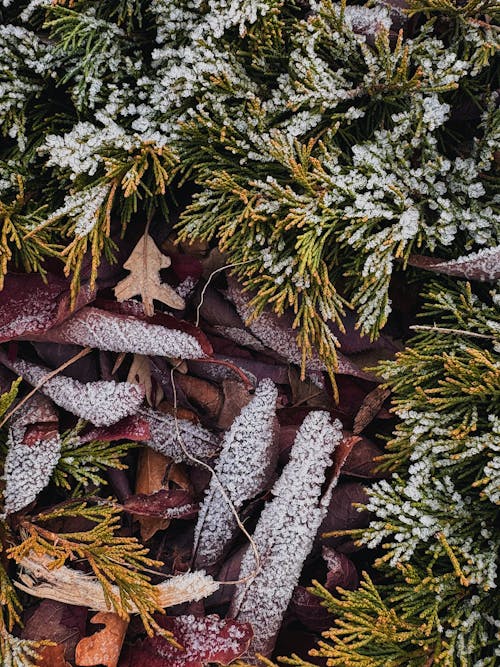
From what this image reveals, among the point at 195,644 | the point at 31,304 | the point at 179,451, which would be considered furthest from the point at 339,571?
the point at 31,304

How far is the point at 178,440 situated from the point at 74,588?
0.51 metres

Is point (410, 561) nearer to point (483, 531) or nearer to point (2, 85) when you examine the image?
point (483, 531)

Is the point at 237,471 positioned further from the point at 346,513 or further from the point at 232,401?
the point at 346,513

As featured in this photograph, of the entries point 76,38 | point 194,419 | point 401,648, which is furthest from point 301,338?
point 76,38

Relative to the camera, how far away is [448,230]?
1.68 meters

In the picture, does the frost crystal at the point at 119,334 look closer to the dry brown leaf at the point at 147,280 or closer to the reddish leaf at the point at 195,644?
the dry brown leaf at the point at 147,280

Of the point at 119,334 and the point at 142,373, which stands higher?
the point at 119,334

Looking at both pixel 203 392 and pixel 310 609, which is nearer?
pixel 310 609

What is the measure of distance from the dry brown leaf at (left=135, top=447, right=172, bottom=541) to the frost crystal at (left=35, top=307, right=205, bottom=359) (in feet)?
1.15

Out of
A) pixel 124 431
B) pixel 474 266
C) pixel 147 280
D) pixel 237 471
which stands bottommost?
pixel 237 471

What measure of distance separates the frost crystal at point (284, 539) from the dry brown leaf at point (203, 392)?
0.32 m

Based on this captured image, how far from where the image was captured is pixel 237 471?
192 cm

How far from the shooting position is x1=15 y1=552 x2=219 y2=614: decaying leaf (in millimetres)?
1788

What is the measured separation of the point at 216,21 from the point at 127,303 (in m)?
0.84
